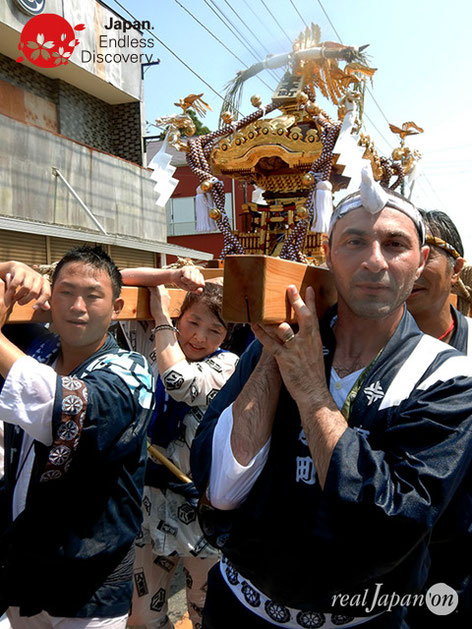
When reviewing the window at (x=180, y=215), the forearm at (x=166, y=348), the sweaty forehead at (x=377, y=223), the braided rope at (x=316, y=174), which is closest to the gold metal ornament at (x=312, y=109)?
the braided rope at (x=316, y=174)

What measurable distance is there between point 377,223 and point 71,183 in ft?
34.9

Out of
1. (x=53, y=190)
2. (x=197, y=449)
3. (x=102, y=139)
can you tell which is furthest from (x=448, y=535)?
(x=102, y=139)

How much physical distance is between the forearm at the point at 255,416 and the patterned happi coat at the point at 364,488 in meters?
0.07

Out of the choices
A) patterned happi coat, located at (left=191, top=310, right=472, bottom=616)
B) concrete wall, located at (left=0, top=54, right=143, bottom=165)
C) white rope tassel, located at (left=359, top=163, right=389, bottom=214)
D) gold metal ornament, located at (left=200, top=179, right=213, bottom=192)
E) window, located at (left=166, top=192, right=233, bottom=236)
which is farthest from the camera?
window, located at (left=166, top=192, right=233, bottom=236)

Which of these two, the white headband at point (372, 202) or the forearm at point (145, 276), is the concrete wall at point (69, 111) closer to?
the forearm at point (145, 276)

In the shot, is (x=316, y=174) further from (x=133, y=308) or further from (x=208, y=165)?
(x=133, y=308)

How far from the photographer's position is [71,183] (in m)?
10.8

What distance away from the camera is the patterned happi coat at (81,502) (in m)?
1.55

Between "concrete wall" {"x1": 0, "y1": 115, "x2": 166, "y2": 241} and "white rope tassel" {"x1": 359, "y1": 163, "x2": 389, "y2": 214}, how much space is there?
9.29 meters

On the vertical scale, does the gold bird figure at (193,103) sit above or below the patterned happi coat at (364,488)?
above

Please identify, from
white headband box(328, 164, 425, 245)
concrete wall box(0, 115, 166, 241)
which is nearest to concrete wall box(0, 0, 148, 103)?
concrete wall box(0, 115, 166, 241)

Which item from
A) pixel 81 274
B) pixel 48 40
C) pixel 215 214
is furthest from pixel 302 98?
pixel 48 40

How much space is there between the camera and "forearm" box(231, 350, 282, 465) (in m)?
1.30

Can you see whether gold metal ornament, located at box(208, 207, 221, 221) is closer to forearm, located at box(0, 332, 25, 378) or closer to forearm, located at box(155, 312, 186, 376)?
forearm, located at box(155, 312, 186, 376)
